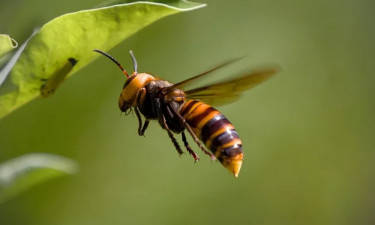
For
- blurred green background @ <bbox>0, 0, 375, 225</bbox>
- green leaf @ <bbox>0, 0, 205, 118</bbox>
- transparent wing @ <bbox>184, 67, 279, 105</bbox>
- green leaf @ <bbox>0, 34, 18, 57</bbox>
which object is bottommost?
blurred green background @ <bbox>0, 0, 375, 225</bbox>

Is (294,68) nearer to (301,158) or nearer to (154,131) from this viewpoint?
(301,158)

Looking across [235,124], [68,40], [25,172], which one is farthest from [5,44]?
[235,124]

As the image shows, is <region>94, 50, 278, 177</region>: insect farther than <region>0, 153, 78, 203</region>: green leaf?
Yes

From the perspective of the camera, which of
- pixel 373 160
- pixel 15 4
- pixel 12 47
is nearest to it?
pixel 12 47

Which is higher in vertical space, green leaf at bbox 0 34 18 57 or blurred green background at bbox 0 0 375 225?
green leaf at bbox 0 34 18 57

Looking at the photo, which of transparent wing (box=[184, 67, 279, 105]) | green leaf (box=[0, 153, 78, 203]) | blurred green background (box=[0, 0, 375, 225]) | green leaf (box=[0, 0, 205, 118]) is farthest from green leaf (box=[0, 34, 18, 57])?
blurred green background (box=[0, 0, 375, 225])

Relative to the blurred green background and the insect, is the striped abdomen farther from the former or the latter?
the blurred green background

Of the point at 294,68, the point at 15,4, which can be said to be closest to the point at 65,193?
the point at 15,4

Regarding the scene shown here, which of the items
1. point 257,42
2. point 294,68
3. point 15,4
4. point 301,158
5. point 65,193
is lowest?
point 301,158
